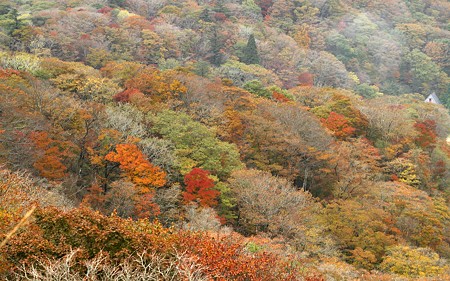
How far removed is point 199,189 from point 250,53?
3394 centimetres

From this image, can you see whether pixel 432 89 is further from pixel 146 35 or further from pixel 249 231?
pixel 249 231

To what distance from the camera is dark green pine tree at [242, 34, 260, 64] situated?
5212cm

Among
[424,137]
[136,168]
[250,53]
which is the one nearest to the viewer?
[136,168]

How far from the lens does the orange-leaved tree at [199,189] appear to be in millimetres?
21284

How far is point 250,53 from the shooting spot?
5247 cm

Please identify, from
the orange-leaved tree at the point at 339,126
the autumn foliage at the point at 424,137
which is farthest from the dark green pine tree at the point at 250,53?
the autumn foliage at the point at 424,137

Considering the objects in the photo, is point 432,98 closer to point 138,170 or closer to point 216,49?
point 216,49

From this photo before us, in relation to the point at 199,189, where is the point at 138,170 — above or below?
above

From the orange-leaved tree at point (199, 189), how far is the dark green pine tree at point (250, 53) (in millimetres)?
32419

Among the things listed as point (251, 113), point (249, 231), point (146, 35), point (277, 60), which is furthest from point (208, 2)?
point (249, 231)

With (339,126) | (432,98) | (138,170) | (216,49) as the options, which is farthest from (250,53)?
(138,170)

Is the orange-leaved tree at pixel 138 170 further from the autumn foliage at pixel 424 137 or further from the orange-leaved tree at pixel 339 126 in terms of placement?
the autumn foliage at pixel 424 137

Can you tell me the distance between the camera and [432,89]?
234 ft

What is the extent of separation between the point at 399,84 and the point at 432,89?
22.1 ft
